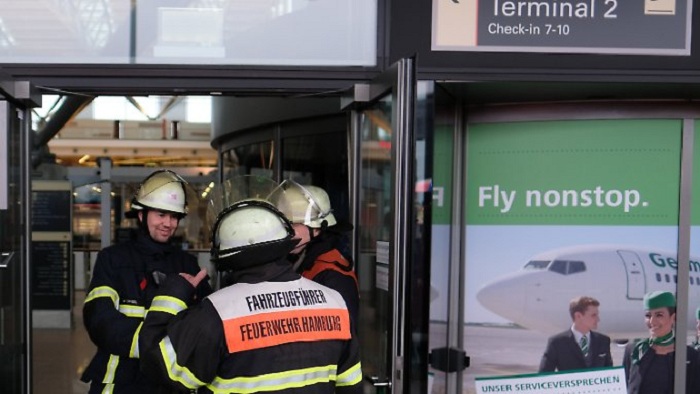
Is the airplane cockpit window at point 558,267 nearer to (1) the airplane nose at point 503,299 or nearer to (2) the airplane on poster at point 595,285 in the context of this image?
(2) the airplane on poster at point 595,285

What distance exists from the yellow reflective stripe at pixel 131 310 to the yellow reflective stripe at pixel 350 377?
1.02 m

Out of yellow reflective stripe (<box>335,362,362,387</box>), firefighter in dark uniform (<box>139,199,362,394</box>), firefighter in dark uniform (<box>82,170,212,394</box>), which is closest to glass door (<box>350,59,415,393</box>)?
yellow reflective stripe (<box>335,362,362,387</box>)

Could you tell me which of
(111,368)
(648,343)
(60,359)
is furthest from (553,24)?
(60,359)

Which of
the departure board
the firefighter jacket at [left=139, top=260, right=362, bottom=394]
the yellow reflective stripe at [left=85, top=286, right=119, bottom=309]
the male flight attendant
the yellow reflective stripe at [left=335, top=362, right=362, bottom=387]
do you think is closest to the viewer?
the firefighter jacket at [left=139, top=260, right=362, bottom=394]

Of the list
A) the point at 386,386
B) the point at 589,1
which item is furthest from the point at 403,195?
the point at 589,1

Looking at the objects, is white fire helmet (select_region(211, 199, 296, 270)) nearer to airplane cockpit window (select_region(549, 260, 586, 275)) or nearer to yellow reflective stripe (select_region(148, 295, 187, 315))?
yellow reflective stripe (select_region(148, 295, 187, 315))

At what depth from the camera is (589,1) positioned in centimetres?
356

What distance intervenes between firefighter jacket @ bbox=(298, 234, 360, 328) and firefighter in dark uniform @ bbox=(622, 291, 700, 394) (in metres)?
1.75

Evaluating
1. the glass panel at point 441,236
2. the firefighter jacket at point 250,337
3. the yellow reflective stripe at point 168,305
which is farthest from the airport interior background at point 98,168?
the firefighter jacket at point 250,337

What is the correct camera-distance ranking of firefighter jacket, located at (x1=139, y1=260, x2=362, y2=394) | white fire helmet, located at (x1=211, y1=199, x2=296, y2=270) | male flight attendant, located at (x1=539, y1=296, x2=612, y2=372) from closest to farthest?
firefighter jacket, located at (x1=139, y1=260, x2=362, y2=394)
white fire helmet, located at (x1=211, y1=199, x2=296, y2=270)
male flight attendant, located at (x1=539, y1=296, x2=612, y2=372)

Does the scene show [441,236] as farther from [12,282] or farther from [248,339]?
[12,282]

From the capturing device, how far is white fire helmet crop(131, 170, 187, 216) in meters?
3.32

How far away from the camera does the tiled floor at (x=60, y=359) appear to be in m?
6.63

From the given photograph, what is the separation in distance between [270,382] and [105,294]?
1136mm
